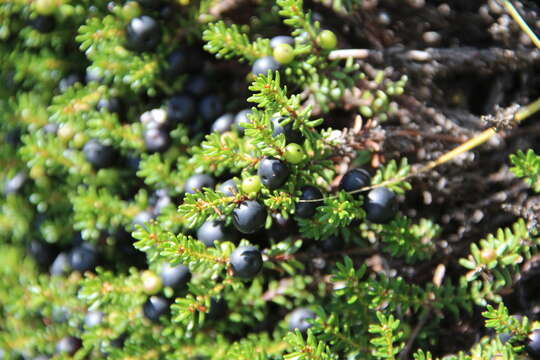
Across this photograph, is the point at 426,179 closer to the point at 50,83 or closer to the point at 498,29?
the point at 498,29

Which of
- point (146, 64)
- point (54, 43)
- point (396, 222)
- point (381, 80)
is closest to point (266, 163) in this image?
point (396, 222)

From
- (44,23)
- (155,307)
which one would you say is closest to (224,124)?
(155,307)

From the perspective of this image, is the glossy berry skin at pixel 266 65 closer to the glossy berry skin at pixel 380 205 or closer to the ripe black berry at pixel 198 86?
the ripe black berry at pixel 198 86

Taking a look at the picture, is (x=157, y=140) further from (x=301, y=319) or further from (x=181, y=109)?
(x=301, y=319)

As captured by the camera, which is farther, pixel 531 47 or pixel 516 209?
pixel 531 47

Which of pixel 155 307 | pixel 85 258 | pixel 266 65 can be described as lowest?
pixel 85 258

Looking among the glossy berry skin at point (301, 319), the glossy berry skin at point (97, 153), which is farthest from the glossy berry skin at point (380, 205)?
the glossy berry skin at point (97, 153)
